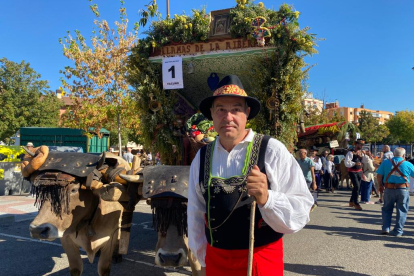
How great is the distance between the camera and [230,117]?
1.91 m

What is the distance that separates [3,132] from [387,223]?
1094 inches

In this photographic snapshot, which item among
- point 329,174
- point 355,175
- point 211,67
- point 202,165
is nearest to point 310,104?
point 329,174

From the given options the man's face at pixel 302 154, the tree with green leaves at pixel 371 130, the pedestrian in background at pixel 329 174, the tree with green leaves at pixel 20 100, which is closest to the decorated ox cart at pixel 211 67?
the man's face at pixel 302 154

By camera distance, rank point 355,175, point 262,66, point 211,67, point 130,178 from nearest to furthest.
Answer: point 130,178, point 262,66, point 211,67, point 355,175

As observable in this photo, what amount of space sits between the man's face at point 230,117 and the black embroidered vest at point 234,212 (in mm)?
140

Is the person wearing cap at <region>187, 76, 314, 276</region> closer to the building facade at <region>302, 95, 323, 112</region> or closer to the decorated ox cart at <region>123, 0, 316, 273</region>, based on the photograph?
the decorated ox cart at <region>123, 0, 316, 273</region>

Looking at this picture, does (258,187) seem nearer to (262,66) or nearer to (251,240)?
(251,240)

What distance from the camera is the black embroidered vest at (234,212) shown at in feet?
5.88

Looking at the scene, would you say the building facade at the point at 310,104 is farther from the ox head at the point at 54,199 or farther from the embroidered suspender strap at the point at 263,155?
the ox head at the point at 54,199

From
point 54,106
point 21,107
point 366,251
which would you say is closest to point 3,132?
point 21,107

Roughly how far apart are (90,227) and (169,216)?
1.23 m

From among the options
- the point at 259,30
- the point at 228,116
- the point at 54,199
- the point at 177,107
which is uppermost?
the point at 259,30

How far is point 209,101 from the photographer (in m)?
2.14

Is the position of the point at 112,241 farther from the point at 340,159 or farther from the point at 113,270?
the point at 340,159
